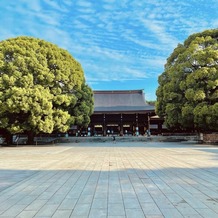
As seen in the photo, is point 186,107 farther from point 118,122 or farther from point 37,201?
Result: point 37,201

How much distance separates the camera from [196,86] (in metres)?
21.2

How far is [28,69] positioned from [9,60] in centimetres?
192

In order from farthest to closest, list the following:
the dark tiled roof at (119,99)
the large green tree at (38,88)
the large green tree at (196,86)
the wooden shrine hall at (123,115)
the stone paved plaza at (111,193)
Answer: the dark tiled roof at (119,99), the wooden shrine hall at (123,115), the large green tree at (196,86), the large green tree at (38,88), the stone paved plaza at (111,193)

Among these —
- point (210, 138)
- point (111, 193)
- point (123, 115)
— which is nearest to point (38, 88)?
point (210, 138)

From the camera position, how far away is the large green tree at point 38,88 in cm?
2006

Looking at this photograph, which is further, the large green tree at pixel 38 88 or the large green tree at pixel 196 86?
the large green tree at pixel 196 86

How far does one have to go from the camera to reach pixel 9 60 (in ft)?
72.0

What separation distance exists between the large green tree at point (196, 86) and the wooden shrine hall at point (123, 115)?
9.02 m

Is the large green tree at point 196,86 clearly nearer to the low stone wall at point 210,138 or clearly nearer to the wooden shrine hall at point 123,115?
the low stone wall at point 210,138

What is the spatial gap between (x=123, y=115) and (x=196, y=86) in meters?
15.7

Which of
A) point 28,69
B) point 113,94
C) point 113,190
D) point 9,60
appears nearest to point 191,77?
point 28,69

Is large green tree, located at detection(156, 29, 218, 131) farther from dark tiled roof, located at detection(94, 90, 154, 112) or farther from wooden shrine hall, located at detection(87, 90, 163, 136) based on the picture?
dark tiled roof, located at detection(94, 90, 154, 112)

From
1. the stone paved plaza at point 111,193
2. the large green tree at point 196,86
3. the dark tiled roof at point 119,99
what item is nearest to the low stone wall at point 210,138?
the large green tree at point 196,86

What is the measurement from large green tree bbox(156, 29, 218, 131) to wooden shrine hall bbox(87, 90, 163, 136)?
9.02 metres
